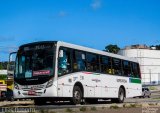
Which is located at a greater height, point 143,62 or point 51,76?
point 143,62

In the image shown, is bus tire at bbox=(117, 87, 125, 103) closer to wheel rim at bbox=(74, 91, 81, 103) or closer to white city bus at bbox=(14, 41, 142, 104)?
white city bus at bbox=(14, 41, 142, 104)

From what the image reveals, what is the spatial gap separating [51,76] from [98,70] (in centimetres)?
515

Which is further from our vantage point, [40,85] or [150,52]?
[150,52]

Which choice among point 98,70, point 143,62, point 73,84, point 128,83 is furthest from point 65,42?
point 143,62

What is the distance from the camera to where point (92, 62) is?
24344 millimetres

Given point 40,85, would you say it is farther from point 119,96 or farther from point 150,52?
point 150,52

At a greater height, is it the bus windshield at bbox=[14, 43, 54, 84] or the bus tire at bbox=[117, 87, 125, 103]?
the bus windshield at bbox=[14, 43, 54, 84]

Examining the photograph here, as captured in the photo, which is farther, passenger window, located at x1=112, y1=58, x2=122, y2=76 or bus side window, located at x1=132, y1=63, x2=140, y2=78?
bus side window, located at x1=132, y1=63, x2=140, y2=78

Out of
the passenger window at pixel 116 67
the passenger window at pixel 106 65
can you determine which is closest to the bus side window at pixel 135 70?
the passenger window at pixel 116 67

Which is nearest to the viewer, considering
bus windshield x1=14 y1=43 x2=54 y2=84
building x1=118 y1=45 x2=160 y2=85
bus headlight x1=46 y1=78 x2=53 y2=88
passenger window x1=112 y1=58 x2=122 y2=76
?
bus headlight x1=46 y1=78 x2=53 y2=88

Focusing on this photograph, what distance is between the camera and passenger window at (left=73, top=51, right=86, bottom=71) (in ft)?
72.5

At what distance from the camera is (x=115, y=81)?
27.6 metres

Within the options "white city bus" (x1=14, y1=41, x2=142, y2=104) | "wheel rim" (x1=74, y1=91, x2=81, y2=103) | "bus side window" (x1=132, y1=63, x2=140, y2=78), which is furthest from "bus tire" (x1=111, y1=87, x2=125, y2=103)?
"wheel rim" (x1=74, y1=91, x2=81, y2=103)

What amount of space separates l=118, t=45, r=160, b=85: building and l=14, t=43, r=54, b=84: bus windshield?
409 ft
